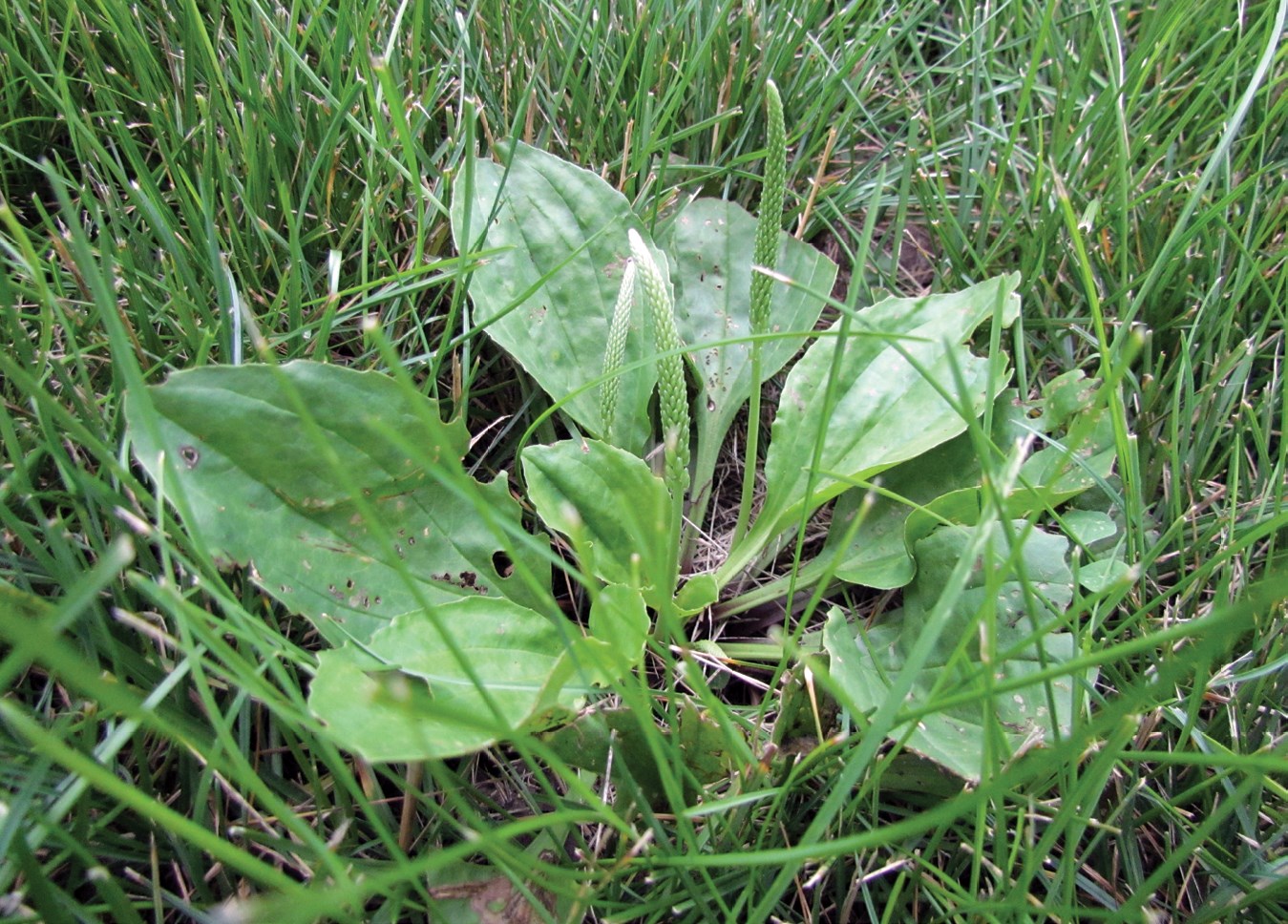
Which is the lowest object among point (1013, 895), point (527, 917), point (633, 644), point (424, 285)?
point (527, 917)

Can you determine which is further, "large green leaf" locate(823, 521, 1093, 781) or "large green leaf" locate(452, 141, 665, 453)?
"large green leaf" locate(452, 141, 665, 453)

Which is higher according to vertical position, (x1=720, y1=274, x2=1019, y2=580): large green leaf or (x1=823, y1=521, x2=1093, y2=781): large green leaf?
(x1=720, y1=274, x2=1019, y2=580): large green leaf

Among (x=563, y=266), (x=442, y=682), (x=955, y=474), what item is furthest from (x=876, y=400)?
(x=442, y=682)

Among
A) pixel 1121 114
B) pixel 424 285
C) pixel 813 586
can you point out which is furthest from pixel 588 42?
pixel 813 586

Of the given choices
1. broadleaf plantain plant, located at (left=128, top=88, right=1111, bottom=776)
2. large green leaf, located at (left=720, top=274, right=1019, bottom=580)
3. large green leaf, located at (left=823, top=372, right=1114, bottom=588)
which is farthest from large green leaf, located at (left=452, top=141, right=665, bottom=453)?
large green leaf, located at (left=823, top=372, right=1114, bottom=588)

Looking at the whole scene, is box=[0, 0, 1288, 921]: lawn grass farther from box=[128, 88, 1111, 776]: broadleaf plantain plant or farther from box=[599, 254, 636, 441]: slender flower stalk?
box=[599, 254, 636, 441]: slender flower stalk

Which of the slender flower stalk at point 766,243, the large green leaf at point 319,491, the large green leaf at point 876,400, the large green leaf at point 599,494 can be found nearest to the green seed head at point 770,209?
the slender flower stalk at point 766,243

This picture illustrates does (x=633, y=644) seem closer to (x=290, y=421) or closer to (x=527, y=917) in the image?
(x=527, y=917)
